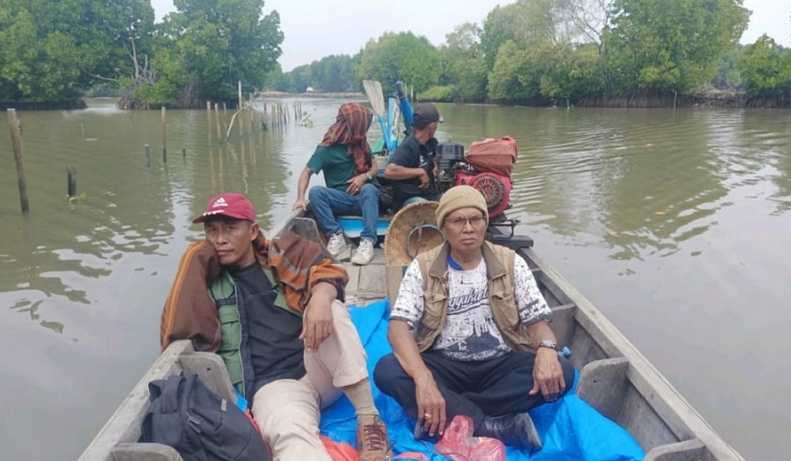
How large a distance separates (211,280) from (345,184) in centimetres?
290

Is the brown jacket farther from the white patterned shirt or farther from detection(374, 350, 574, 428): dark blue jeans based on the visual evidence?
detection(374, 350, 574, 428): dark blue jeans

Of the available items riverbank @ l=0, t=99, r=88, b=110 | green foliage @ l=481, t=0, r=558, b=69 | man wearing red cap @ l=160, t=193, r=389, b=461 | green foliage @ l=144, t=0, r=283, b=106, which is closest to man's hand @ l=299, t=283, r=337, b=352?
man wearing red cap @ l=160, t=193, r=389, b=461

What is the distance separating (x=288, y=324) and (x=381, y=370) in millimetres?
461

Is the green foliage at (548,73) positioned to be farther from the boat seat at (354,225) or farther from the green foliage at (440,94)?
the boat seat at (354,225)

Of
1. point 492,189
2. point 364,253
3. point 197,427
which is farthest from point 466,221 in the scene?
point 364,253

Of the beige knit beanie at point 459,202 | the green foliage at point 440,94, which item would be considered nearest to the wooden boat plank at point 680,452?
the beige knit beanie at point 459,202

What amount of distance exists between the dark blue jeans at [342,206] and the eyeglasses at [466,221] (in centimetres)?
252

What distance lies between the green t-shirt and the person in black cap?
1.40 feet

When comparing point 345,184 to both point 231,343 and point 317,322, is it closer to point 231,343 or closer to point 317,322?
point 231,343

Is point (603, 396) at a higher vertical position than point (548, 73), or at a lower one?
lower

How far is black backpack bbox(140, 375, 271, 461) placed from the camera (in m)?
1.92

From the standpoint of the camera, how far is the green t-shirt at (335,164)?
5.19m

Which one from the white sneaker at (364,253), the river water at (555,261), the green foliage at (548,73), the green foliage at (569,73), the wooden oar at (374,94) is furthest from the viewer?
the green foliage at (548,73)

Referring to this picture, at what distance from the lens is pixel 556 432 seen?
238cm
